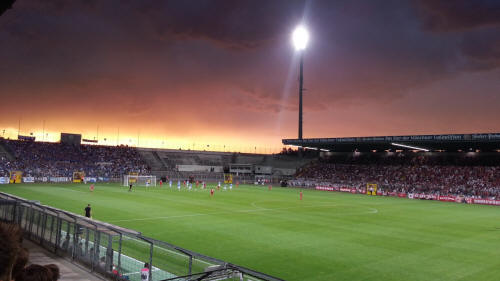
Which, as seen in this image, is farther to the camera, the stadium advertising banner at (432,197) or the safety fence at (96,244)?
the stadium advertising banner at (432,197)

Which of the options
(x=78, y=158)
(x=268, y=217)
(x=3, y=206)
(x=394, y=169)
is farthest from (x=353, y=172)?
(x=3, y=206)

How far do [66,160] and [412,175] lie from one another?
61408 mm

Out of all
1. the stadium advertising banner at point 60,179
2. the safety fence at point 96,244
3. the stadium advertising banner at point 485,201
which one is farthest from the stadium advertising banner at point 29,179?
the stadium advertising banner at point 485,201

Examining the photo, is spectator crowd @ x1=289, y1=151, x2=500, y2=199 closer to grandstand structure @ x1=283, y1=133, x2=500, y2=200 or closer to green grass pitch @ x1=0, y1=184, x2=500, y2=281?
grandstand structure @ x1=283, y1=133, x2=500, y2=200

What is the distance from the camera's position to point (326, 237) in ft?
65.5

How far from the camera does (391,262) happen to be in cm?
1502

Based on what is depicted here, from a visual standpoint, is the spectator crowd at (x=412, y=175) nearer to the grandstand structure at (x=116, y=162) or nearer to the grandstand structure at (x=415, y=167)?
the grandstand structure at (x=415, y=167)

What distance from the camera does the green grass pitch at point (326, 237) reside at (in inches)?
552

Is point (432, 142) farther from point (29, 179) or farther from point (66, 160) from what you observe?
point (66, 160)

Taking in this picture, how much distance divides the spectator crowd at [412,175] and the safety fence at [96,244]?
45.1 meters

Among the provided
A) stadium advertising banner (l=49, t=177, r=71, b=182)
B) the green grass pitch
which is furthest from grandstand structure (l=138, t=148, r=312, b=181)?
the green grass pitch

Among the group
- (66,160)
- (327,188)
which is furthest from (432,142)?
(66,160)

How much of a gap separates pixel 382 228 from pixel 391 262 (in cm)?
880

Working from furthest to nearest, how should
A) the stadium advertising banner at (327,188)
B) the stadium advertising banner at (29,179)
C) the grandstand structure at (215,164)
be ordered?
the grandstand structure at (215,164) < the stadium advertising banner at (327,188) < the stadium advertising banner at (29,179)
